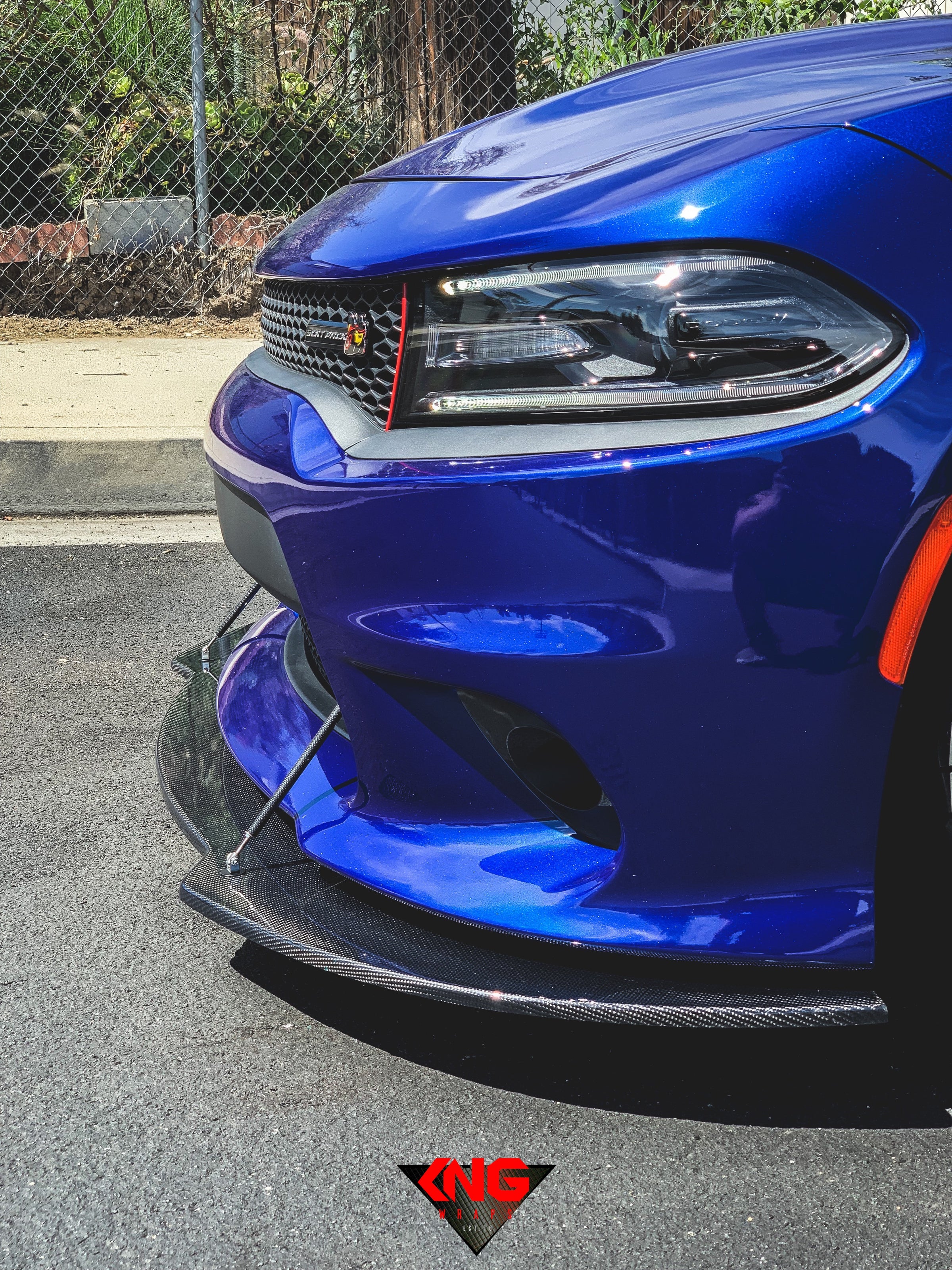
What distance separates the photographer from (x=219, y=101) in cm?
685

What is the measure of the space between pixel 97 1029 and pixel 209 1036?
17cm

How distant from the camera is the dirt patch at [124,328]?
650 centimetres

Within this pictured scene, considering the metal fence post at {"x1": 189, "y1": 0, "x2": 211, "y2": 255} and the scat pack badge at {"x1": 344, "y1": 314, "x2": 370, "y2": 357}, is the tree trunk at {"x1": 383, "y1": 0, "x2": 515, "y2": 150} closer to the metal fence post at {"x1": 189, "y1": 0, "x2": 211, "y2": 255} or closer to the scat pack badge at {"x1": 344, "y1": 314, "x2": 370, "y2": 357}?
the metal fence post at {"x1": 189, "y1": 0, "x2": 211, "y2": 255}

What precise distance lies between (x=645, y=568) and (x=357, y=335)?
1.80 feet

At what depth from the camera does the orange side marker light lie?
1.41 metres

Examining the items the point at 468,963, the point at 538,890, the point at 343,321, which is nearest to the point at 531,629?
the point at 538,890

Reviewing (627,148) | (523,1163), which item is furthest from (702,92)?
(523,1163)

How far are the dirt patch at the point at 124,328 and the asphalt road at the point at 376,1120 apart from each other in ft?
15.8

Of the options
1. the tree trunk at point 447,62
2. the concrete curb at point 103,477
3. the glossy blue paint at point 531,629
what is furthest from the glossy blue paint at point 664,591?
the tree trunk at point 447,62

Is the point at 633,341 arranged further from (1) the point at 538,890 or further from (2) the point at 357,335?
(1) the point at 538,890

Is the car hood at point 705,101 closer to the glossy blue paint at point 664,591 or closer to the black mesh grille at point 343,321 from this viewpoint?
the glossy blue paint at point 664,591

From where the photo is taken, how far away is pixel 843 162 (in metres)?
1.42

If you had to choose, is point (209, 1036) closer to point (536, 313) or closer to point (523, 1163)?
point (523, 1163)

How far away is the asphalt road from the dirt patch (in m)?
4.80
